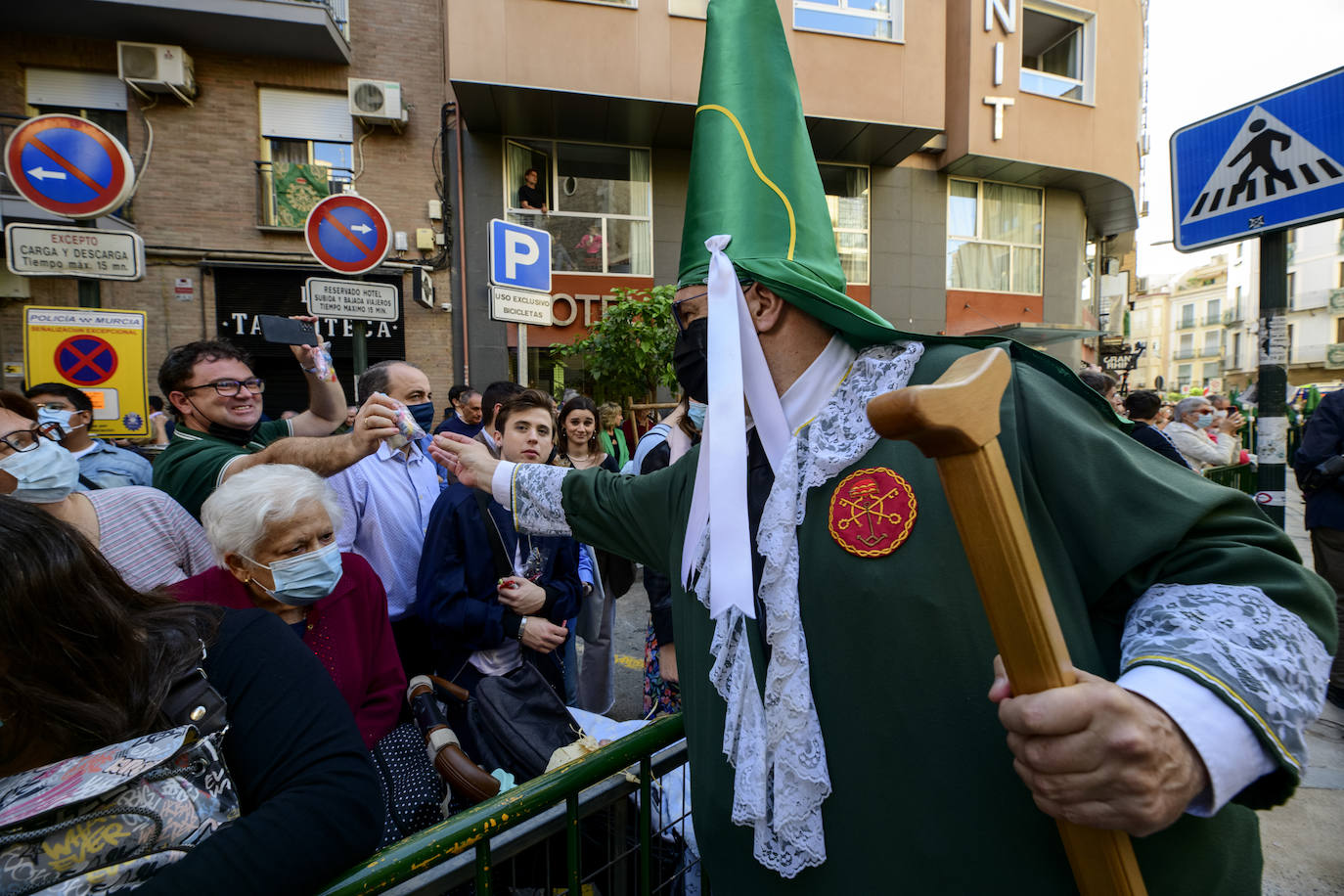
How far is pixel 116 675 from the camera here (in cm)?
115

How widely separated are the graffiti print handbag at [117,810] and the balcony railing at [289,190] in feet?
39.8

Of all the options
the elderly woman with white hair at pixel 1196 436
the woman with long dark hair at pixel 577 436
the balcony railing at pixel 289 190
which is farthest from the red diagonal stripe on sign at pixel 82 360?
the balcony railing at pixel 289 190

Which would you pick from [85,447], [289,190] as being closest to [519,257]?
[85,447]

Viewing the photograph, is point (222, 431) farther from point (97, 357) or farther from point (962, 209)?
point (962, 209)

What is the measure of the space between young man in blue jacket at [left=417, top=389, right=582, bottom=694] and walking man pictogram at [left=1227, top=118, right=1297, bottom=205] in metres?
3.43

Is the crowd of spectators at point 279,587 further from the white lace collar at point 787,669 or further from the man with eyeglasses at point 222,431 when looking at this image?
the white lace collar at point 787,669

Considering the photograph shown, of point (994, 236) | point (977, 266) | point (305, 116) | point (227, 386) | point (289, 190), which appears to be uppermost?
point (305, 116)

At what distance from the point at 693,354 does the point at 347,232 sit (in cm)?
438

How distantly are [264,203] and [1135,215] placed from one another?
59.1 feet

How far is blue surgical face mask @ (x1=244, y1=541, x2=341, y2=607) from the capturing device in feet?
7.13

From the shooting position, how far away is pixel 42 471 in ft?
7.63

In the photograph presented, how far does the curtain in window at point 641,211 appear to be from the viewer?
12188 millimetres

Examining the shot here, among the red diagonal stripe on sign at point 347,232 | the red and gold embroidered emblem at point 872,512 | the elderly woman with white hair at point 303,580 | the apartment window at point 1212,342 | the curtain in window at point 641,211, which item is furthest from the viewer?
the apartment window at point 1212,342

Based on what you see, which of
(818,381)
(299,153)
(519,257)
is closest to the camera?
(818,381)
